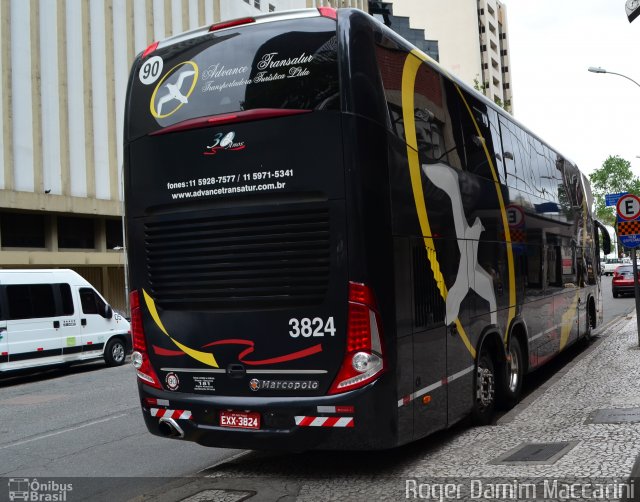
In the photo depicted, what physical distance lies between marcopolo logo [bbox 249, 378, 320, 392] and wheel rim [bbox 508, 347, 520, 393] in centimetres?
379

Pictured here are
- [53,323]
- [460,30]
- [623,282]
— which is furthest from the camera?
[460,30]

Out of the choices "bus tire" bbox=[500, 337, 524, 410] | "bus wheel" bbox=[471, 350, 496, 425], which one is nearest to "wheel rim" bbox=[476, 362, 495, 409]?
"bus wheel" bbox=[471, 350, 496, 425]

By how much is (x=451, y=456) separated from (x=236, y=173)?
3026mm

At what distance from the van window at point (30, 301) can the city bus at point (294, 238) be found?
32.0 ft

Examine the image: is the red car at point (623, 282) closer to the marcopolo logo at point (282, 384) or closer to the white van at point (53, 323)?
the white van at point (53, 323)

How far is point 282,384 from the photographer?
5.57 m

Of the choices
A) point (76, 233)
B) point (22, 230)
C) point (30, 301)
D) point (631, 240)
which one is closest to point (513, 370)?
point (631, 240)

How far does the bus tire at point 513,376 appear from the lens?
26.9 ft

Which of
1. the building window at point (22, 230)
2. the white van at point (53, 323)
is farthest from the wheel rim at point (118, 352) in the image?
the building window at point (22, 230)

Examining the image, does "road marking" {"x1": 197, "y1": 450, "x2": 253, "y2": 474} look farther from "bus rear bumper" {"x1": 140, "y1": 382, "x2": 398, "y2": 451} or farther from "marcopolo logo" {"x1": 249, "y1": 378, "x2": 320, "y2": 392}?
"marcopolo logo" {"x1": 249, "y1": 378, "x2": 320, "y2": 392}

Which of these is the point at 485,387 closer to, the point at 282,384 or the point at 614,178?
the point at 282,384

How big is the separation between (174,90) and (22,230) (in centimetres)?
2603

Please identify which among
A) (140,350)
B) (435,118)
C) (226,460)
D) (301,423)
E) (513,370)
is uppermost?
(435,118)

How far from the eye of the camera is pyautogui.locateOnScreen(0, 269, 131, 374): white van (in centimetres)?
1484
